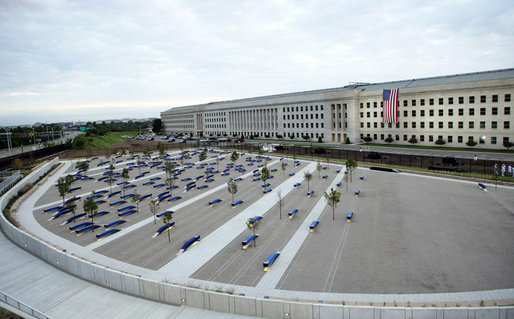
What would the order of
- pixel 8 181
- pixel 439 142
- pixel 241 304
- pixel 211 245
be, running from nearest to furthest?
pixel 241 304
pixel 211 245
pixel 8 181
pixel 439 142

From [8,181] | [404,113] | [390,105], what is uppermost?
[390,105]

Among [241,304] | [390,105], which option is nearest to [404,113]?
[390,105]

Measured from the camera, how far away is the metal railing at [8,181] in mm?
38444

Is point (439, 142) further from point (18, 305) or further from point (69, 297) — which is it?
point (18, 305)

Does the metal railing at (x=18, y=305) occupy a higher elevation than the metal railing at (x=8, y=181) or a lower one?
lower

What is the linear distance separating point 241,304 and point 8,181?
43519 mm

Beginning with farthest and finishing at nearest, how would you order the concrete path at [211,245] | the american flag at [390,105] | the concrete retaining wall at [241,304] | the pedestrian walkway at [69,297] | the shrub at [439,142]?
the american flag at [390,105], the shrub at [439,142], the concrete path at [211,245], the pedestrian walkway at [69,297], the concrete retaining wall at [241,304]

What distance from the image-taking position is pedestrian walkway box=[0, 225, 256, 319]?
1374cm

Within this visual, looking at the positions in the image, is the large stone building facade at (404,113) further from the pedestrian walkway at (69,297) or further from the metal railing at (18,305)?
the metal railing at (18,305)

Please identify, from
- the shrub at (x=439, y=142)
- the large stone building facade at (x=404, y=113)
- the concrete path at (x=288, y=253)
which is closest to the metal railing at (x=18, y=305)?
the concrete path at (x=288, y=253)

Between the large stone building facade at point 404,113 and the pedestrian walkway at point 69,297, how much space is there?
7077cm

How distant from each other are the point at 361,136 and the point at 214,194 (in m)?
60.8

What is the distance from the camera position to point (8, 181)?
40781 millimetres

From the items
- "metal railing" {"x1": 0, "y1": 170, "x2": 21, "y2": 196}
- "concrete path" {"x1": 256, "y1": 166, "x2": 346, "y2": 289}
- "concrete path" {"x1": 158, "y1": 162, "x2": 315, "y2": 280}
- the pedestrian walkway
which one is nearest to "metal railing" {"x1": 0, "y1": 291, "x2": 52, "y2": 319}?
the pedestrian walkway
